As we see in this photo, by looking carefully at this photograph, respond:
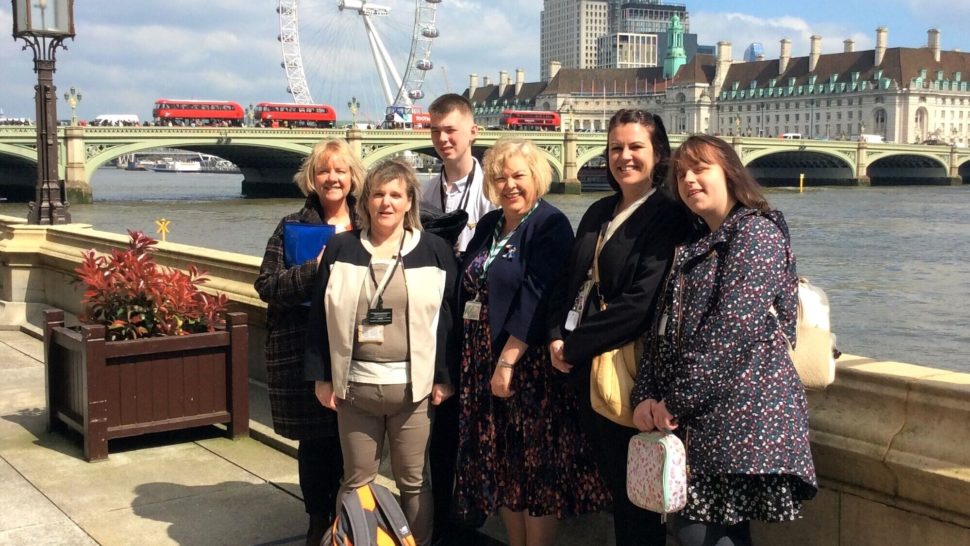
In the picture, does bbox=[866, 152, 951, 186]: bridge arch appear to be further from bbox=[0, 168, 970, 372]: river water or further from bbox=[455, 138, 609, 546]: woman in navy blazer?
bbox=[455, 138, 609, 546]: woman in navy blazer

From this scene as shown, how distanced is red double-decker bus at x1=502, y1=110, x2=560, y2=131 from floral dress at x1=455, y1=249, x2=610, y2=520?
83.4 m

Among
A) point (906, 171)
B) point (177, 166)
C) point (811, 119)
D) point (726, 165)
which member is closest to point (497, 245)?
point (726, 165)

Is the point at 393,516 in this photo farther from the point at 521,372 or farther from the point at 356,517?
the point at 521,372

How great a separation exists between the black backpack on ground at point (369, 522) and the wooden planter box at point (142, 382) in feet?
6.49

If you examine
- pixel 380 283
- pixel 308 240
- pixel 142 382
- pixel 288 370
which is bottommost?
pixel 142 382

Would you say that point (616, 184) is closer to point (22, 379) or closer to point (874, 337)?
point (22, 379)

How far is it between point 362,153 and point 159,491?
52483mm

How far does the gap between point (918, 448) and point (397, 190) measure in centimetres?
181

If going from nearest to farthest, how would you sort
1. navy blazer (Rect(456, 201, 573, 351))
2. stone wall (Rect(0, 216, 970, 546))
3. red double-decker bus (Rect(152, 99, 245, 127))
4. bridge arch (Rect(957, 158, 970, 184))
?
stone wall (Rect(0, 216, 970, 546)), navy blazer (Rect(456, 201, 573, 351)), red double-decker bus (Rect(152, 99, 245, 127)), bridge arch (Rect(957, 158, 970, 184))

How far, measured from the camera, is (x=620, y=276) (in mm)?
3080

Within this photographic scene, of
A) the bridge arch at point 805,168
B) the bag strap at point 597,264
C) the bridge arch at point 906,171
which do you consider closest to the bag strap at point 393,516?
the bag strap at point 597,264

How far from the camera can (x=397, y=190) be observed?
3.58 metres

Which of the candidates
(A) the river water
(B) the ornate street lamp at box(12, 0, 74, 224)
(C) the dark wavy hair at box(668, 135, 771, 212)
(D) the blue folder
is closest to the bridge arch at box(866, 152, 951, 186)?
(A) the river water

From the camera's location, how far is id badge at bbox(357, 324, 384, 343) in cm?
350
